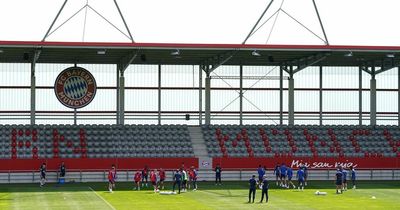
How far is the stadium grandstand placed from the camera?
171 feet

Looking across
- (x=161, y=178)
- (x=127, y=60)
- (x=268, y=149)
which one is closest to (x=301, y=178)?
(x=161, y=178)

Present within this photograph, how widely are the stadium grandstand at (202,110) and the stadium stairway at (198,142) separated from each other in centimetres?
7

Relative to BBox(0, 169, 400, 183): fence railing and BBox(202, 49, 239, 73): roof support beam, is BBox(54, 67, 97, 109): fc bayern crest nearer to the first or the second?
BBox(0, 169, 400, 183): fence railing

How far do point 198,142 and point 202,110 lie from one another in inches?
107

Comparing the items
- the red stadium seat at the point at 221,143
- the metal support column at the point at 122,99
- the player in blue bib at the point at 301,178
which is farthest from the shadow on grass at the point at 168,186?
the metal support column at the point at 122,99

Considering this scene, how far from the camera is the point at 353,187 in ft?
151

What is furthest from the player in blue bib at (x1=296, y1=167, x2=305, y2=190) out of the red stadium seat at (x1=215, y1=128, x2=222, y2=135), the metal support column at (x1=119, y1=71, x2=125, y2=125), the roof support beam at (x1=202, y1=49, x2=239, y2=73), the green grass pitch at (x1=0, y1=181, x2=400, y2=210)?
the metal support column at (x1=119, y1=71, x2=125, y2=125)

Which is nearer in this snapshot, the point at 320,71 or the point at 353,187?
the point at 353,187

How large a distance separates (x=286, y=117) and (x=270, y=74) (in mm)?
3325

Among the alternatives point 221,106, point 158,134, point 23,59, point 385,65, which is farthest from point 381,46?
point 23,59

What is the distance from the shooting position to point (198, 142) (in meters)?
56.1

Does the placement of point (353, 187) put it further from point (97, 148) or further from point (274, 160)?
point (97, 148)

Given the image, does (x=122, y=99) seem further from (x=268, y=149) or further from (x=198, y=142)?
(x=268, y=149)

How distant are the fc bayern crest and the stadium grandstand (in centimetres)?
7
